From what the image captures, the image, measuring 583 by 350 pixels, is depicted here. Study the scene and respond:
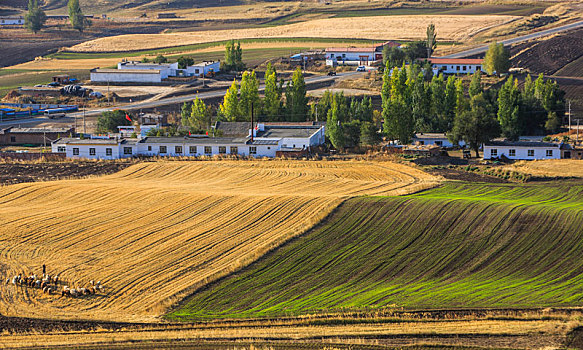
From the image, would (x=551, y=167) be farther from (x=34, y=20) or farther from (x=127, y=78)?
(x=34, y=20)

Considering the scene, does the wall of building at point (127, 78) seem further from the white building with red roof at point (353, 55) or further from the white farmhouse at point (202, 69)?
the white building with red roof at point (353, 55)

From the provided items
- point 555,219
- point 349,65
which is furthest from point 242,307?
point 349,65

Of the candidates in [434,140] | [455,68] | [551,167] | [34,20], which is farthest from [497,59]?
[34,20]

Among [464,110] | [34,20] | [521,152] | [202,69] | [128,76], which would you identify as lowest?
[521,152]

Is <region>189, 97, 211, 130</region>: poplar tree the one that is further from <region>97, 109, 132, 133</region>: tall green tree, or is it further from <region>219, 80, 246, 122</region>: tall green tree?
<region>97, 109, 132, 133</region>: tall green tree

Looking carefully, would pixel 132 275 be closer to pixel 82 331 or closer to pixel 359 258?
pixel 82 331

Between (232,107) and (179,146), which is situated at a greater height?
(232,107)
